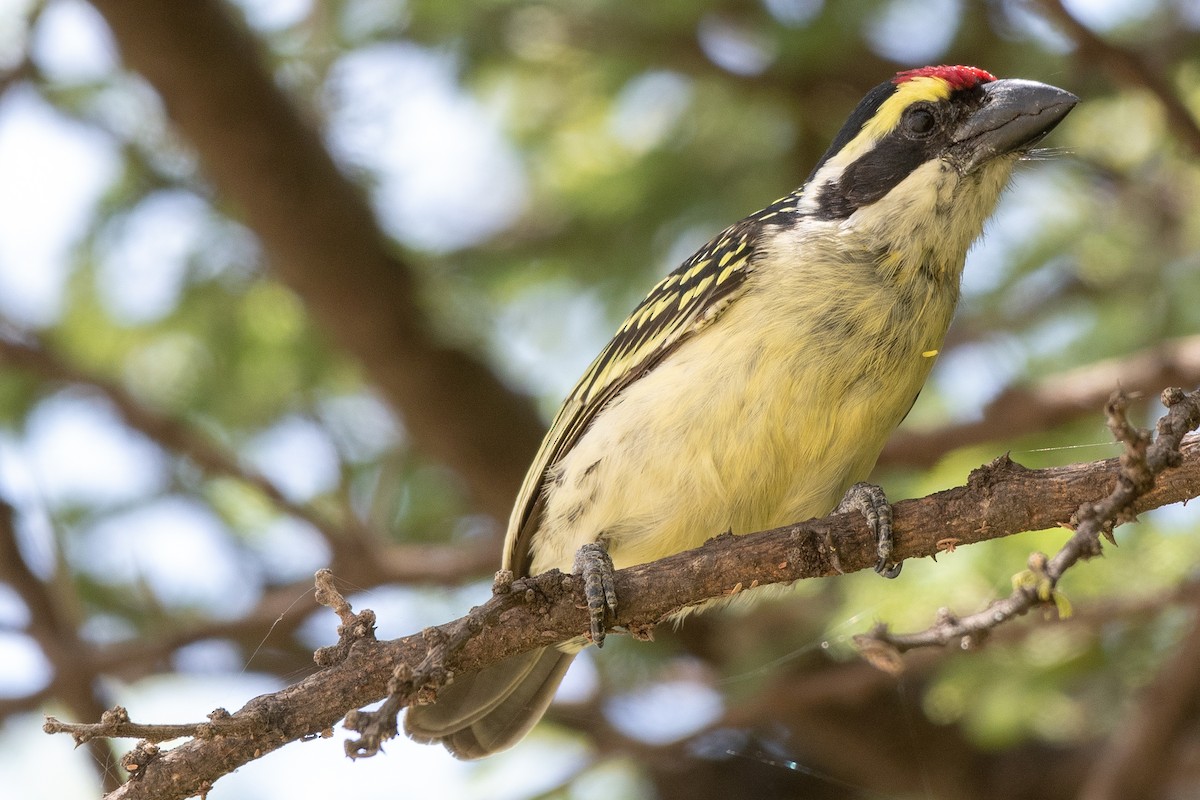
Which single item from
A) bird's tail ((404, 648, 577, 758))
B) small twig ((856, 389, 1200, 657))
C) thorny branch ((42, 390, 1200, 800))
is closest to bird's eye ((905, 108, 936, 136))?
thorny branch ((42, 390, 1200, 800))

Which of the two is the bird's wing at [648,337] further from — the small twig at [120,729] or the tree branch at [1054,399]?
the small twig at [120,729]

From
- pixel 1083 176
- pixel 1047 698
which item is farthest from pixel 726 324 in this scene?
pixel 1083 176

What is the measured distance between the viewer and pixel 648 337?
10.7 ft

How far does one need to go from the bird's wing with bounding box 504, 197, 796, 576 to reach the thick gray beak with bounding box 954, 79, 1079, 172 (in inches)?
20.0

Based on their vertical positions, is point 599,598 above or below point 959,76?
below

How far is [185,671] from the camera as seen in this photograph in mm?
4703

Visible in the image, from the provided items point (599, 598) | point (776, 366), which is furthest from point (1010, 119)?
Answer: point (599, 598)

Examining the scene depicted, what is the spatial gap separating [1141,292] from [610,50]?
2.07m

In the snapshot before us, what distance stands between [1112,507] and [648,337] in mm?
1477

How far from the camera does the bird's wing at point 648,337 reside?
314 centimetres

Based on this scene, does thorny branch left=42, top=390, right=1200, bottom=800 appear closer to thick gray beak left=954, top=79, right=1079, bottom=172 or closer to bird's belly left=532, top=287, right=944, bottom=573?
bird's belly left=532, top=287, right=944, bottom=573

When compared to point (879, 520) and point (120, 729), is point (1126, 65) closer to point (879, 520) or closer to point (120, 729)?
point (879, 520)

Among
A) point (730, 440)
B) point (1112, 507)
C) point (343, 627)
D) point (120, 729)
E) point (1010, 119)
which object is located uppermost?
point (1010, 119)

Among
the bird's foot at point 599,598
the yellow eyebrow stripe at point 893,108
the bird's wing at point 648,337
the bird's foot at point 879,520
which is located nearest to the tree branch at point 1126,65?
the yellow eyebrow stripe at point 893,108
